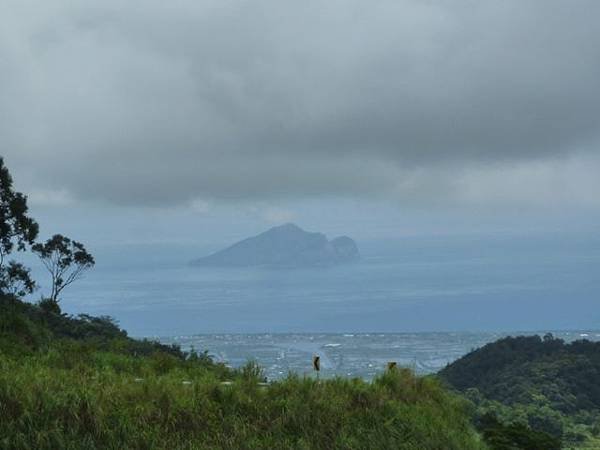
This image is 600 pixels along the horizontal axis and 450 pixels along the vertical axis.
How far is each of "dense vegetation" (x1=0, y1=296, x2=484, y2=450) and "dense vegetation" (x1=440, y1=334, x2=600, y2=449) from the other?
3.13 metres

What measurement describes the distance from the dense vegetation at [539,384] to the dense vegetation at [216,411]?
313 cm

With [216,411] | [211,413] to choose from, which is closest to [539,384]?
[216,411]

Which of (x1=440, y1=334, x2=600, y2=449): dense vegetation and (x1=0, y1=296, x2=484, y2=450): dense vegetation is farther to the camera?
(x1=440, y1=334, x2=600, y2=449): dense vegetation

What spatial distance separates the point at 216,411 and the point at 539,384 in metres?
30.2

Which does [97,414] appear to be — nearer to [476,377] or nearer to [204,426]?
[204,426]

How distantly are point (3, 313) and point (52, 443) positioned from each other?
541 inches

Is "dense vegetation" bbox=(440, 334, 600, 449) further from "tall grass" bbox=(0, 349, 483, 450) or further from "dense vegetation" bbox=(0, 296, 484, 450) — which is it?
"tall grass" bbox=(0, 349, 483, 450)

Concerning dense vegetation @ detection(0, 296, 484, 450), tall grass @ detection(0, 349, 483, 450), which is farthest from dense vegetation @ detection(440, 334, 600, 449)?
tall grass @ detection(0, 349, 483, 450)

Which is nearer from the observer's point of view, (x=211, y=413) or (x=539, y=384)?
(x=211, y=413)

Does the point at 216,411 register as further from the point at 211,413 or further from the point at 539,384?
the point at 539,384

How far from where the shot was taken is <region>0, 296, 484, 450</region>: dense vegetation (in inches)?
410

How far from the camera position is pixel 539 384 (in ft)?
128

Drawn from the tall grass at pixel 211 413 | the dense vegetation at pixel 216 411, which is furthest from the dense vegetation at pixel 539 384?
the tall grass at pixel 211 413

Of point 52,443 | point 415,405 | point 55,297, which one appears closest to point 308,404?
point 415,405
